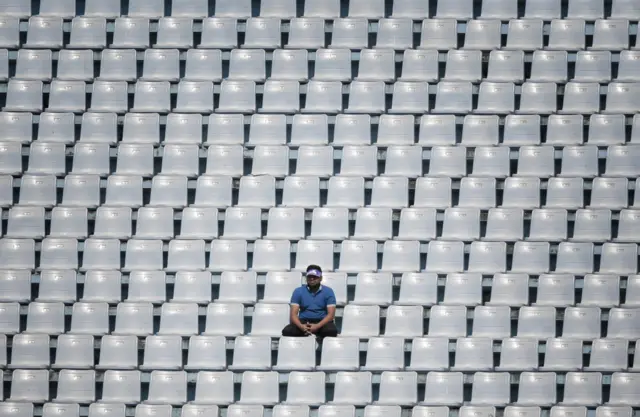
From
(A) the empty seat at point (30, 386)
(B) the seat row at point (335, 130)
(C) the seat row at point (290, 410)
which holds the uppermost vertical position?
(B) the seat row at point (335, 130)

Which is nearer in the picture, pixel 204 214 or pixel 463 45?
pixel 204 214

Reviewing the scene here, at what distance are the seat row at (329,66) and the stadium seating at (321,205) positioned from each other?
2 centimetres

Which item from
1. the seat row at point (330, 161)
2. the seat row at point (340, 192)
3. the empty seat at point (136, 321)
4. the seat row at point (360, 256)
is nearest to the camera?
the empty seat at point (136, 321)

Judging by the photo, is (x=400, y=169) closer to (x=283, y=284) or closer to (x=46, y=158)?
(x=283, y=284)

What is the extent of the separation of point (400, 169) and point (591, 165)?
1.36 metres

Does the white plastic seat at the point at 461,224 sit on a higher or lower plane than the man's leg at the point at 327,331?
higher

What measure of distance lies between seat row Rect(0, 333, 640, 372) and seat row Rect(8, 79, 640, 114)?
1.99 m

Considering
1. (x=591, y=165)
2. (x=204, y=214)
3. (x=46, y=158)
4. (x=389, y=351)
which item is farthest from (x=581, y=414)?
(x=46, y=158)

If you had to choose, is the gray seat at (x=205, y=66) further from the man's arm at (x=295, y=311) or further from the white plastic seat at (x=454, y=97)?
the man's arm at (x=295, y=311)

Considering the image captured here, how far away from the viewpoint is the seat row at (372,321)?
802cm

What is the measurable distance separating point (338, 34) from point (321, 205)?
149 centimetres

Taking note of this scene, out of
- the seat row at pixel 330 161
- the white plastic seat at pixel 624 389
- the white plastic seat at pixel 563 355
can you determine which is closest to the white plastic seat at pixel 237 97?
the seat row at pixel 330 161

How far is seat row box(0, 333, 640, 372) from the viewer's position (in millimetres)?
7777

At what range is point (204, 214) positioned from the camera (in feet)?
28.1
